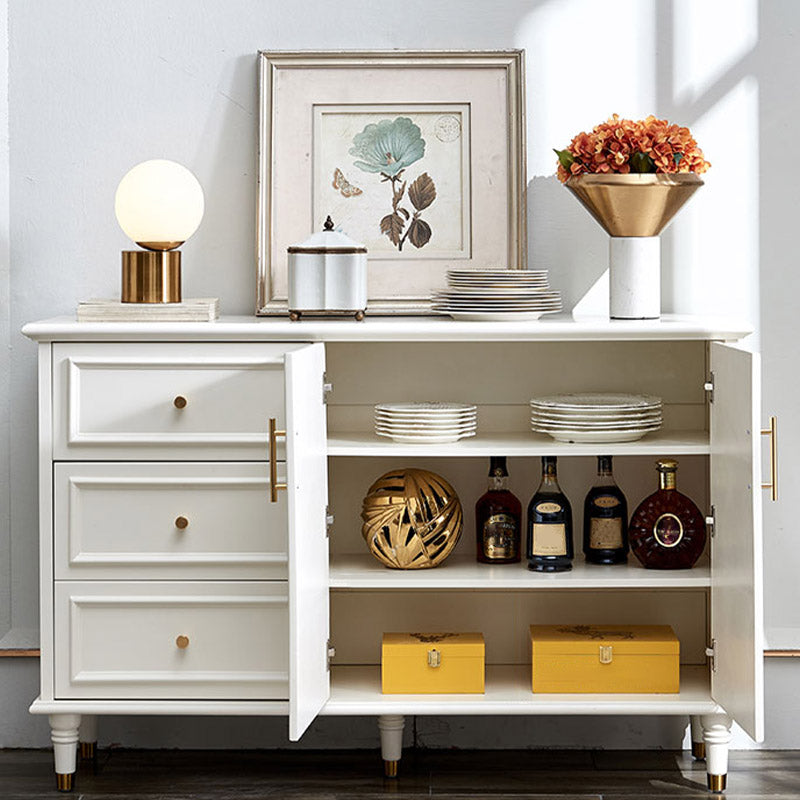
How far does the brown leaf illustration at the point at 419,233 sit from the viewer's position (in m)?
2.82

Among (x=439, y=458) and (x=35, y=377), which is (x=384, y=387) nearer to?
(x=439, y=458)

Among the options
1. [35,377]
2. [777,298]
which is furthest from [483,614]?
[35,377]

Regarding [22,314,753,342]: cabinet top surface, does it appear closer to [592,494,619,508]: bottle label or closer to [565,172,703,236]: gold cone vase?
[565,172,703,236]: gold cone vase

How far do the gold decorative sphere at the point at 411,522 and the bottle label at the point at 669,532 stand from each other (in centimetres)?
41

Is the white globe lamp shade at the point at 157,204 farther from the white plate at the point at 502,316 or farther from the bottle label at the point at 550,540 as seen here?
the bottle label at the point at 550,540

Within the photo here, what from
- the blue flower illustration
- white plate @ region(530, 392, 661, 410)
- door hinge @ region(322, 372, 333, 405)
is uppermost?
the blue flower illustration

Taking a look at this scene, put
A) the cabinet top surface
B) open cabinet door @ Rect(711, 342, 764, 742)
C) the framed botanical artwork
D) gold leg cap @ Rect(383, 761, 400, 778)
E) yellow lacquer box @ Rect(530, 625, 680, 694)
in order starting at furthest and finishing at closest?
the framed botanical artwork
gold leg cap @ Rect(383, 761, 400, 778)
yellow lacquer box @ Rect(530, 625, 680, 694)
the cabinet top surface
open cabinet door @ Rect(711, 342, 764, 742)

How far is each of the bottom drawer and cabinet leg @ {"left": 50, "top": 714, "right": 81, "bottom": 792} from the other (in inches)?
2.9

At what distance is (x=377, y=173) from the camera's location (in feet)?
9.25

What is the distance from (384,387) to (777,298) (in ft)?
2.91

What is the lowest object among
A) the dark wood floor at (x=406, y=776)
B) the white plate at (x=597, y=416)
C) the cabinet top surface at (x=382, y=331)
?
the dark wood floor at (x=406, y=776)

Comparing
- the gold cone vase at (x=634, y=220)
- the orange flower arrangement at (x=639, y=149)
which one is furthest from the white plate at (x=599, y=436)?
the orange flower arrangement at (x=639, y=149)

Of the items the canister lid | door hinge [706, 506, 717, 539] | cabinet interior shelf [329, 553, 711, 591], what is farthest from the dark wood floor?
the canister lid

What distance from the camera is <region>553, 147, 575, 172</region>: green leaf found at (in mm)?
2578
